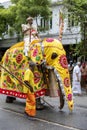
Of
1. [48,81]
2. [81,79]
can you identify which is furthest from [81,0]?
[48,81]

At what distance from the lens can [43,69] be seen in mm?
12469

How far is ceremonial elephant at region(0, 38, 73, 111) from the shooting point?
11.9 m

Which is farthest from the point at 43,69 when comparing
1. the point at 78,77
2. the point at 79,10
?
the point at 79,10

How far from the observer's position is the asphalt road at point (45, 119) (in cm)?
987

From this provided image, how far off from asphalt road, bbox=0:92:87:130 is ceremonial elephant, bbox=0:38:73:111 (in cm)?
37

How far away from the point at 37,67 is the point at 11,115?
1662 millimetres

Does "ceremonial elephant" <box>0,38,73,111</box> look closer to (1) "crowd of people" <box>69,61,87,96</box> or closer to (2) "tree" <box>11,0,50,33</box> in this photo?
(1) "crowd of people" <box>69,61,87,96</box>

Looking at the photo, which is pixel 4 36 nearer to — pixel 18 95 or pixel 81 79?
pixel 81 79

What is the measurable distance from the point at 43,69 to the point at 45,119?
1.88 m

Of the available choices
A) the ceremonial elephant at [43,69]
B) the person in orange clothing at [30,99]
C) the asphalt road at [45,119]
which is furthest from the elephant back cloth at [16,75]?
the person in orange clothing at [30,99]

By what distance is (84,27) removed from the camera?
2294 cm

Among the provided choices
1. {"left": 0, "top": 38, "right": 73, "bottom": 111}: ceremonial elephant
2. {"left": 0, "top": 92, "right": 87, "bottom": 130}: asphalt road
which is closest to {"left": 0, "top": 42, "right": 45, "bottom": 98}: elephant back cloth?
{"left": 0, "top": 38, "right": 73, "bottom": 111}: ceremonial elephant

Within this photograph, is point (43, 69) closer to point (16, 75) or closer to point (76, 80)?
point (16, 75)

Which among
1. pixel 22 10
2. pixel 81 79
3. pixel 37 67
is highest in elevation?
pixel 22 10
